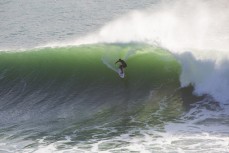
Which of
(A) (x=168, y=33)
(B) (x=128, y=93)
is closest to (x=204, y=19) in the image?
(A) (x=168, y=33)

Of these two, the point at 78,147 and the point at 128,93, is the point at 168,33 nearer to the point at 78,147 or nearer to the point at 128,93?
the point at 128,93

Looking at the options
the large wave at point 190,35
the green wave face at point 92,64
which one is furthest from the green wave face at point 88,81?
the large wave at point 190,35

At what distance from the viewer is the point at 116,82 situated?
19.9 meters

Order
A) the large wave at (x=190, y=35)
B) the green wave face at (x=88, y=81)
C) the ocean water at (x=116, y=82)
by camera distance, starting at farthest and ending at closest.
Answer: the large wave at (x=190, y=35)
the green wave face at (x=88, y=81)
the ocean water at (x=116, y=82)

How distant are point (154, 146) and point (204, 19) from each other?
538 inches

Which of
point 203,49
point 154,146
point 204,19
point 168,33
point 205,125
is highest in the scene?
point 204,19

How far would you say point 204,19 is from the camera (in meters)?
26.6

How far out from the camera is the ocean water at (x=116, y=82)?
15188 mm

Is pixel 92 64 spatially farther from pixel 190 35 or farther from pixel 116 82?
pixel 190 35

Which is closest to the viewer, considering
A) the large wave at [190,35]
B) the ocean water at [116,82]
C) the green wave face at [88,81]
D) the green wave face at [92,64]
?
the ocean water at [116,82]

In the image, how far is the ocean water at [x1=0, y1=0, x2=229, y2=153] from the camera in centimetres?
1519

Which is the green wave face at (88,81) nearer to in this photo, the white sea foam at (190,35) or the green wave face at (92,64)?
the green wave face at (92,64)

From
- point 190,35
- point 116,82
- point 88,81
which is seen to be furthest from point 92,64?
point 190,35

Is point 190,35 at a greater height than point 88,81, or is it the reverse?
point 190,35
